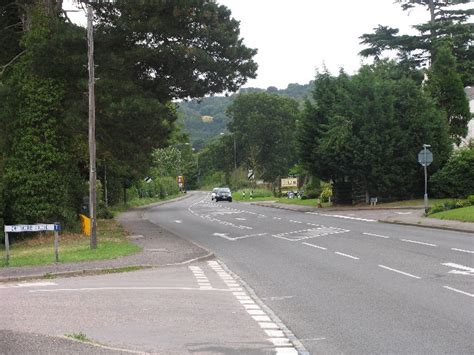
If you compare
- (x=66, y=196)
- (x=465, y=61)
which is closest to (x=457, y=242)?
(x=66, y=196)

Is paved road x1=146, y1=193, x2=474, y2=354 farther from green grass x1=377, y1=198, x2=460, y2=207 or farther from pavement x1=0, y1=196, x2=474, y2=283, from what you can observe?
green grass x1=377, y1=198, x2=460, y2=207

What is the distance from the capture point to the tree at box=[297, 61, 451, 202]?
44.1 m

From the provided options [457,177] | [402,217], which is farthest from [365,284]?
[457,177]

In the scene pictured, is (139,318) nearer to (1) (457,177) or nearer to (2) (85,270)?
(2) (85,270)

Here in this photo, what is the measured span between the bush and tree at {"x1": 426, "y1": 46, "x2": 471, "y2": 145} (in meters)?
7.39

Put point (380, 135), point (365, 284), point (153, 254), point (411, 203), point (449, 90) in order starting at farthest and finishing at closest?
point (449, 90)
point (380, 135)
point (411, 203)
point (153, 254)
point (365, 284)

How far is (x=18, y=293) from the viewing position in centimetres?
1290

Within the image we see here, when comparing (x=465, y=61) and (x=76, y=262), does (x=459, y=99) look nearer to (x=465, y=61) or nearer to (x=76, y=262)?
(x=465, y=61)

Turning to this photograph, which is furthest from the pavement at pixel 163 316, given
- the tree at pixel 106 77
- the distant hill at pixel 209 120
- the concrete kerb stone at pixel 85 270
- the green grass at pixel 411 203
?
the distant hill at pixel 209 120

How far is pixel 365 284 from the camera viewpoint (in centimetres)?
1323

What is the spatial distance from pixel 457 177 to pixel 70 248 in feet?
89.5

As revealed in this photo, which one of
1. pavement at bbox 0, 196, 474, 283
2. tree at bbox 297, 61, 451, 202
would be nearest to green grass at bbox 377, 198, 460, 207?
tree at bbox 297, 61, 451, 202

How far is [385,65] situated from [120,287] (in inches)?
1689

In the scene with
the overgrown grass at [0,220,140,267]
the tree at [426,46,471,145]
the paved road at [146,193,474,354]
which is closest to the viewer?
the paved road at [146,193,474,354]
